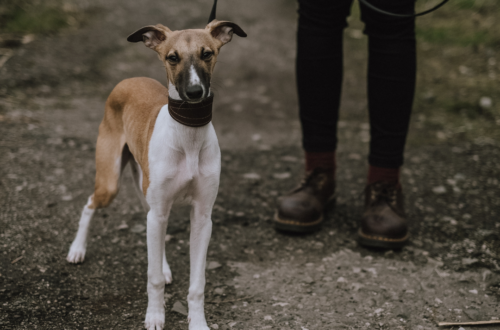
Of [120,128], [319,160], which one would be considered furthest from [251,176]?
[120,128]

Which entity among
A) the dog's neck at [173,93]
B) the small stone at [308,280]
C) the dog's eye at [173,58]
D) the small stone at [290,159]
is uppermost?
the dog's eye at [173,58]

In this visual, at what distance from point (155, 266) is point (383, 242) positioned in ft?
4.50

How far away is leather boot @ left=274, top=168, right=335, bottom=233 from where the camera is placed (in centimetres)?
293

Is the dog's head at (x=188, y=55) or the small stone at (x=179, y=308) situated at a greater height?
the dog's head at (x=188, y=55)

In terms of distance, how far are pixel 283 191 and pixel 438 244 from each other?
3.64ft

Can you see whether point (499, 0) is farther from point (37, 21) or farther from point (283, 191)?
point (37, 21)

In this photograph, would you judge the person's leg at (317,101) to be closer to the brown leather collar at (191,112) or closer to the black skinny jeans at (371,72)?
the black skinny jeans at (371,72)

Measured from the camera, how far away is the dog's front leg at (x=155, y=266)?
6.72ft

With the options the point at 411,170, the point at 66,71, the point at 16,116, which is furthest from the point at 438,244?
the point at 66,71

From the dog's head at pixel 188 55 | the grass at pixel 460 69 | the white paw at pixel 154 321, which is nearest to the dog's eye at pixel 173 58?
the dog's head at pixel 188 55

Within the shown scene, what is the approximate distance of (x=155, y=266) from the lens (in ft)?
6.77

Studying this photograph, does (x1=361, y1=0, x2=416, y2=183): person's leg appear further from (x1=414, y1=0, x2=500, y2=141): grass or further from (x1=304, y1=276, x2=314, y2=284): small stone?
(x1=414, y1=0, x2=500, y2=141): grass

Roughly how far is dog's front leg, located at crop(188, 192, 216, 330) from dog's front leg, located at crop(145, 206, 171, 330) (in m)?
0.13

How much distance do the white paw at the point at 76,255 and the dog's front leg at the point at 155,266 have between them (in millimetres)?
660
